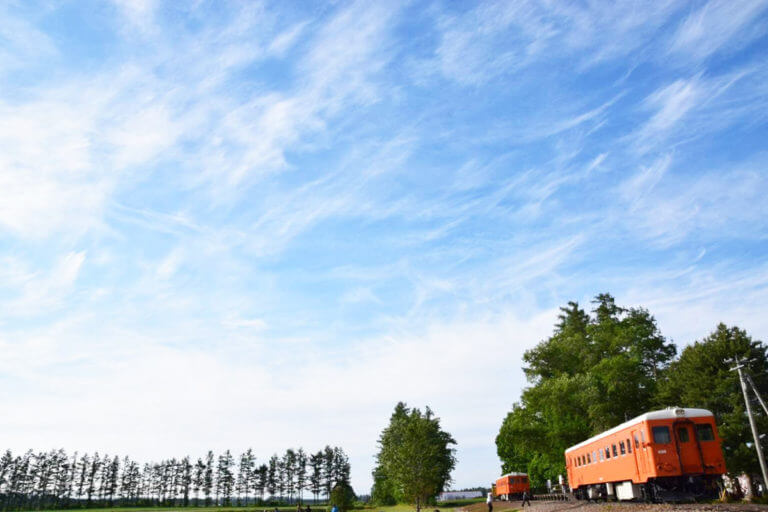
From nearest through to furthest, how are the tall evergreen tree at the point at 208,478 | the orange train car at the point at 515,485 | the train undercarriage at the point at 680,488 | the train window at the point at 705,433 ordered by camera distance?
1. the train undercarriage at the point at 680,488
2. the train window at the point at 705,433
3. the orange train car at the point at 515,485
4. the tall evergreen tree at the point at 208,478

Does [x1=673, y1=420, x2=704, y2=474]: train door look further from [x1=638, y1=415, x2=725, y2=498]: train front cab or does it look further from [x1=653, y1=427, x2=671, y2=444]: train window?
[x1=653, y1=427, x2=671, y2=444]: train window

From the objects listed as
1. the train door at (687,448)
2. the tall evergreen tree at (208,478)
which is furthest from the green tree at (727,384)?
the tall evergreen tree at (208,478)

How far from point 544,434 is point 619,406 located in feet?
26.5

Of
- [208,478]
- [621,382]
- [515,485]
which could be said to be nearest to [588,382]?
[621,382]

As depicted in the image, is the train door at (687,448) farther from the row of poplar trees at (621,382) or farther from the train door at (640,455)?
the row of poplar trees at (621,382)

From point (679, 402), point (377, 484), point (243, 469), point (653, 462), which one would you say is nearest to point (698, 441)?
Result: point (653, 462)

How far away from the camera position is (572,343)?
57062 millimetres

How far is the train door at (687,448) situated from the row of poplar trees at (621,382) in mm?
13730

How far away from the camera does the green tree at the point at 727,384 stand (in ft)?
115

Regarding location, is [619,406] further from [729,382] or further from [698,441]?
[698,441]

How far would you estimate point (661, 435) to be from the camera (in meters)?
24.4

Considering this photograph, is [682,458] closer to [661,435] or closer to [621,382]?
[661,435]

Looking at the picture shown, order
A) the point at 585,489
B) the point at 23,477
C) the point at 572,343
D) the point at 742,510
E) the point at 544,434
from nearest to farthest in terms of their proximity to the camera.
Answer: the point at 742,510
the point at 585,489
the point at 544,434
the point at 572,343
the point at 23,477

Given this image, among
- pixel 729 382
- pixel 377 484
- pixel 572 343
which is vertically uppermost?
pixel 572 343
